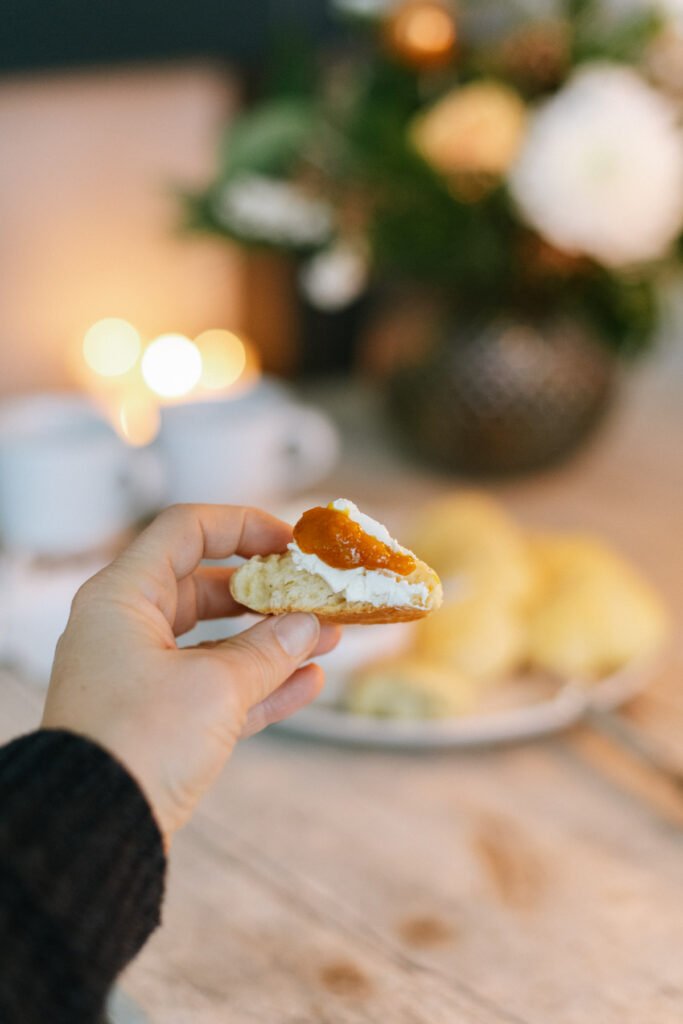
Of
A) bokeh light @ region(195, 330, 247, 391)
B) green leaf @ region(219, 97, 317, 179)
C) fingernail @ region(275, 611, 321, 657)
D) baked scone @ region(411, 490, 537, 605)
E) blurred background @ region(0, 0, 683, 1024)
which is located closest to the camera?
fingernail @ region(275, 611, 321, 657)

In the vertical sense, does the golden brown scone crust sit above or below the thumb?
above

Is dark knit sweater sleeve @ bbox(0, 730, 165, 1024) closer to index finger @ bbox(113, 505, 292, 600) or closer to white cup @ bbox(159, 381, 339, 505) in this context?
index finger @ bbox(113, 505, 292, 600)

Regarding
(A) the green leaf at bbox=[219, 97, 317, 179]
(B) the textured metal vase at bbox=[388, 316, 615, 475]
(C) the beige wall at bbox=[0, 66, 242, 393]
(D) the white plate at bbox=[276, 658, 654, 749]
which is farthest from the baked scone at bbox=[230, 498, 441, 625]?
(C) the beige wall at bbox=[0, 66, 242, 393]

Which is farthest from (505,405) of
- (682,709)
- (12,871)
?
(12,871)

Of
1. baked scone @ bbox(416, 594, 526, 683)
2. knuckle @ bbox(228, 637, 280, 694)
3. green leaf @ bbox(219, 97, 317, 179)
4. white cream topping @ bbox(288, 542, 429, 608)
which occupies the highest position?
green leaf @ bbox(219, 97, 317, 179)

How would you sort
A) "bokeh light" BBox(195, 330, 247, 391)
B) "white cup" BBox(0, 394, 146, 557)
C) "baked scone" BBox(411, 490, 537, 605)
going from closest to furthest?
"baked scone" BBox(411, 490, 537, 605), "white cup" BBox(0, 394, 146, 557), "bokeh light" BBox(195, 330, 247, 391)

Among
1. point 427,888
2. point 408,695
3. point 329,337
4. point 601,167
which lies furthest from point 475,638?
point 329,337
